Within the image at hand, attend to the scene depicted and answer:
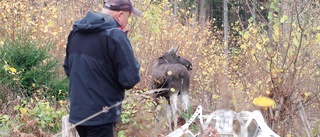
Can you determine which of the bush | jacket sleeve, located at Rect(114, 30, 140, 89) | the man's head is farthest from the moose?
jacket sleeve, located at Rect(114, 30, 140, 89)

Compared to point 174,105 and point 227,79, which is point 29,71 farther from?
point 227,79

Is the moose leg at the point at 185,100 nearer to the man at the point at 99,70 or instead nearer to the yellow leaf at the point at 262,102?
the yellow leaf at the point at 262,102

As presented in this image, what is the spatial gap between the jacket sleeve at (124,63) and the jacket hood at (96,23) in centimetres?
12

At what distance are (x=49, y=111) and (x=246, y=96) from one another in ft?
8.56

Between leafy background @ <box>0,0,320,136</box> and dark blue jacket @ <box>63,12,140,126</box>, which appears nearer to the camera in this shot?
dark blue jacket @ <box>63,12,140,126</box>

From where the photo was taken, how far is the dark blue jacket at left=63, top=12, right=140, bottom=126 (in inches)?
142

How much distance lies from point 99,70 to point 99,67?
0.02 meters

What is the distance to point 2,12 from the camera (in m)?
9.20

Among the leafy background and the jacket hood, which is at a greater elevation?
the jacket hood

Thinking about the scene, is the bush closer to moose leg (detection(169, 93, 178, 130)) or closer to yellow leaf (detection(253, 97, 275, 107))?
moose leg (detection(169, 93, 178, 130))

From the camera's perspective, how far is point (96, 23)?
3.64 metres

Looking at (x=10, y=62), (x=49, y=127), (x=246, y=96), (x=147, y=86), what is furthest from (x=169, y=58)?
(x=49, y=127)

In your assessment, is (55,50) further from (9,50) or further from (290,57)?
(290,57)

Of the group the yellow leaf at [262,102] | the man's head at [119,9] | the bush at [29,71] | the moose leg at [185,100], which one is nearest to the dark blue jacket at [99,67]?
the man's head at [119,9]
